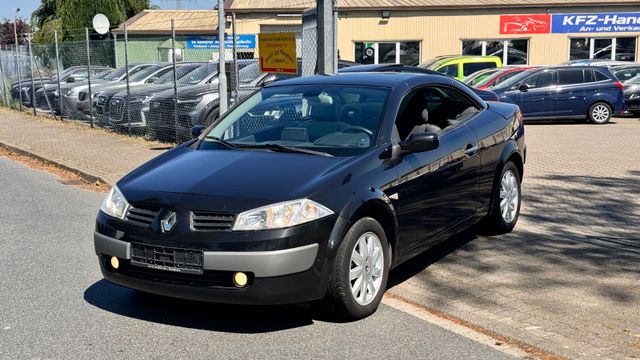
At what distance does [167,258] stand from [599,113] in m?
16.7

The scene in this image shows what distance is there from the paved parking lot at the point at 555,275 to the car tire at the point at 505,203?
0.13 m

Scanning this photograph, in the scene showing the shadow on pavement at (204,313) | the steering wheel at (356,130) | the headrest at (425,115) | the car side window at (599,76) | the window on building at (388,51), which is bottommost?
the shadow on pavement at (204,313)

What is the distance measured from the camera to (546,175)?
10.6m

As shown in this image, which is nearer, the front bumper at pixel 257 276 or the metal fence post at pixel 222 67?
the front bumper at pixel 257 276

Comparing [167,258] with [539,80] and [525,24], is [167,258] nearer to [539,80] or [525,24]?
[539,80]

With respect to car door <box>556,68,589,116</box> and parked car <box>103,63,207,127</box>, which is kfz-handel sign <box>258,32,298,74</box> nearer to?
parked car <box>103,63,207,127</box>

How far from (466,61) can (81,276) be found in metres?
18.4

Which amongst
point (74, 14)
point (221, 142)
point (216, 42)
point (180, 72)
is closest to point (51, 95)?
point (180, 72)

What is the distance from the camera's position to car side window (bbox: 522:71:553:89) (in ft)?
62.8

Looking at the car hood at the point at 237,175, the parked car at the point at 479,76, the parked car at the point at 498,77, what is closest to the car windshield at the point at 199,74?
the parked car at the point at 498,77

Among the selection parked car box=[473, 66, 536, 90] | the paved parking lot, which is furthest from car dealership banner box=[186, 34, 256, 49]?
the paved parking lot

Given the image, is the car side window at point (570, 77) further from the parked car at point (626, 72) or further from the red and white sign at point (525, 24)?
the red and white sign at point (525, 24)

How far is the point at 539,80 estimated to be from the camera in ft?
62.9

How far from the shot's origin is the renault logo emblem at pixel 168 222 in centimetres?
465
